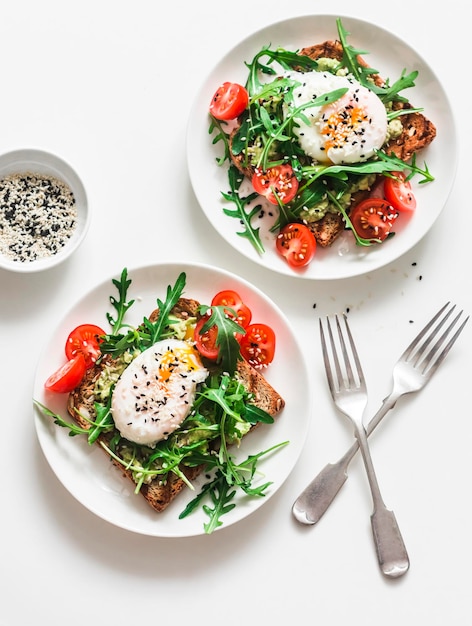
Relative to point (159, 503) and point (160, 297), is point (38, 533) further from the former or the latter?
point (160, 297)

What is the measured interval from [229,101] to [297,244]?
743 mm

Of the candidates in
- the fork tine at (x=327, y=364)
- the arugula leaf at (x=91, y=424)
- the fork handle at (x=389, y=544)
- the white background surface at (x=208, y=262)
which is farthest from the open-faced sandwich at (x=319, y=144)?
the fork handle at (x=389, y=544)

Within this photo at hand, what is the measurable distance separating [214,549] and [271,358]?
1.01 m

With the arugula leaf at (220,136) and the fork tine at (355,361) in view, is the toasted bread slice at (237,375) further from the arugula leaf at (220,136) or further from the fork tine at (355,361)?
the arugula leaf at (220,136)

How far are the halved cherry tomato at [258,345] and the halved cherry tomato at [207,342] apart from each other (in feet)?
0.60

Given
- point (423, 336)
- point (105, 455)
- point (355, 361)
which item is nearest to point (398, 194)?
point (423, 336)

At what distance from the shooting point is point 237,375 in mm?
3119

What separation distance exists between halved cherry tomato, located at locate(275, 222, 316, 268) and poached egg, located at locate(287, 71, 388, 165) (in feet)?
1.18

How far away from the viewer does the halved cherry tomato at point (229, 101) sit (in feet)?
10.4

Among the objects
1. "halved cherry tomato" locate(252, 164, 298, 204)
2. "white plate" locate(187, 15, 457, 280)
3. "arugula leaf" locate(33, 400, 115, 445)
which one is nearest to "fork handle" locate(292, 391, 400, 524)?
"white plate" locate(187, 15, 457, 280)

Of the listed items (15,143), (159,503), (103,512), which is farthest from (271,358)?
(15,143)

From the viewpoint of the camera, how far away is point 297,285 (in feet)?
11.0

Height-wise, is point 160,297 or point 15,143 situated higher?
point 15,143

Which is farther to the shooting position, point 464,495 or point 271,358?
point 464,495
